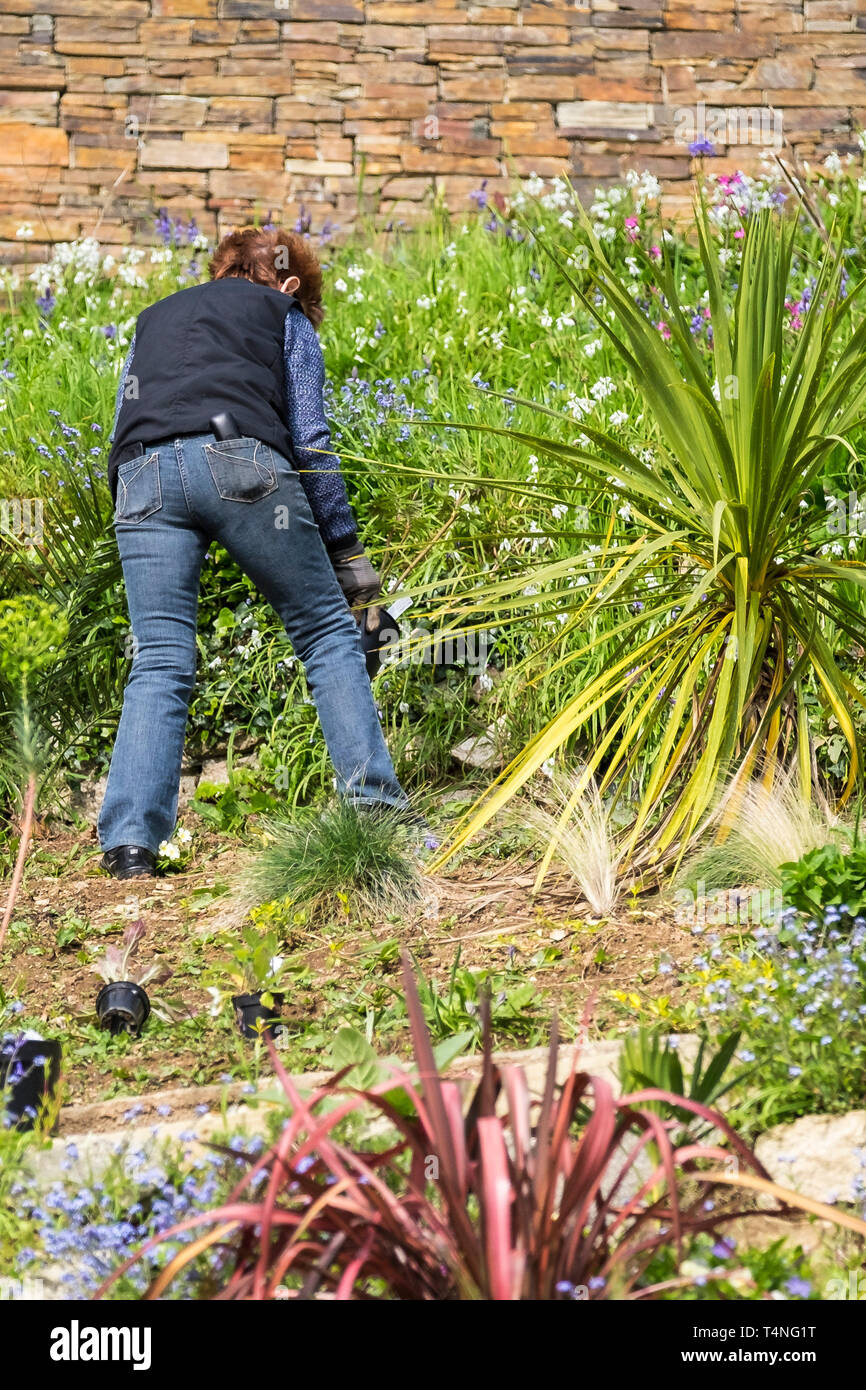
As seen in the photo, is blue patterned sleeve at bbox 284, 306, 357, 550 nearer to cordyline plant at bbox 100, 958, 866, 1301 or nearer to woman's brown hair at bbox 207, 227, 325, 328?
woman's brown hair at bbox 207, 227, 325, 328

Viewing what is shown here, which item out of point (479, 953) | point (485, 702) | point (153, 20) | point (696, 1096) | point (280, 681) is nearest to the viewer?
point (696, 1096)

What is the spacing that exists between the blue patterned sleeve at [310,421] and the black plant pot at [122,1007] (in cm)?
153

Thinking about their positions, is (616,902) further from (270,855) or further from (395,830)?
(270,855)

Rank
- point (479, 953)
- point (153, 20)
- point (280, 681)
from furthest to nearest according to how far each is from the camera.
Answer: point (153, 20)
point (280, 681)
point (479, 953)

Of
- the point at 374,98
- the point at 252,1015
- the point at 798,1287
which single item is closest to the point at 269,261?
the point at 252,1015

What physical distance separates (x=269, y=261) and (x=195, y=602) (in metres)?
1.04

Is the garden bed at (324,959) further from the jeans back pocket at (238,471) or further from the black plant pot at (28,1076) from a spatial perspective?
the jeans back pocket at (238,471)

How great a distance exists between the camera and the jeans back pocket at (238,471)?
3.21m

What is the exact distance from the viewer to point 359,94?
667cm

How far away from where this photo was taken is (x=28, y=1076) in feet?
6.74

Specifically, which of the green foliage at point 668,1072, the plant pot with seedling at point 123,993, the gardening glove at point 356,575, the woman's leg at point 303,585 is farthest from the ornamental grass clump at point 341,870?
the green foliage at point 668,1072

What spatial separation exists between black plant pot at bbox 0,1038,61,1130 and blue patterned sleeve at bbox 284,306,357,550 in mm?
1792

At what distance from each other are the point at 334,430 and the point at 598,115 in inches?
138

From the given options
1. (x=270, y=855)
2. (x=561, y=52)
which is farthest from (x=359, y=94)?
(x=270, y=855)
